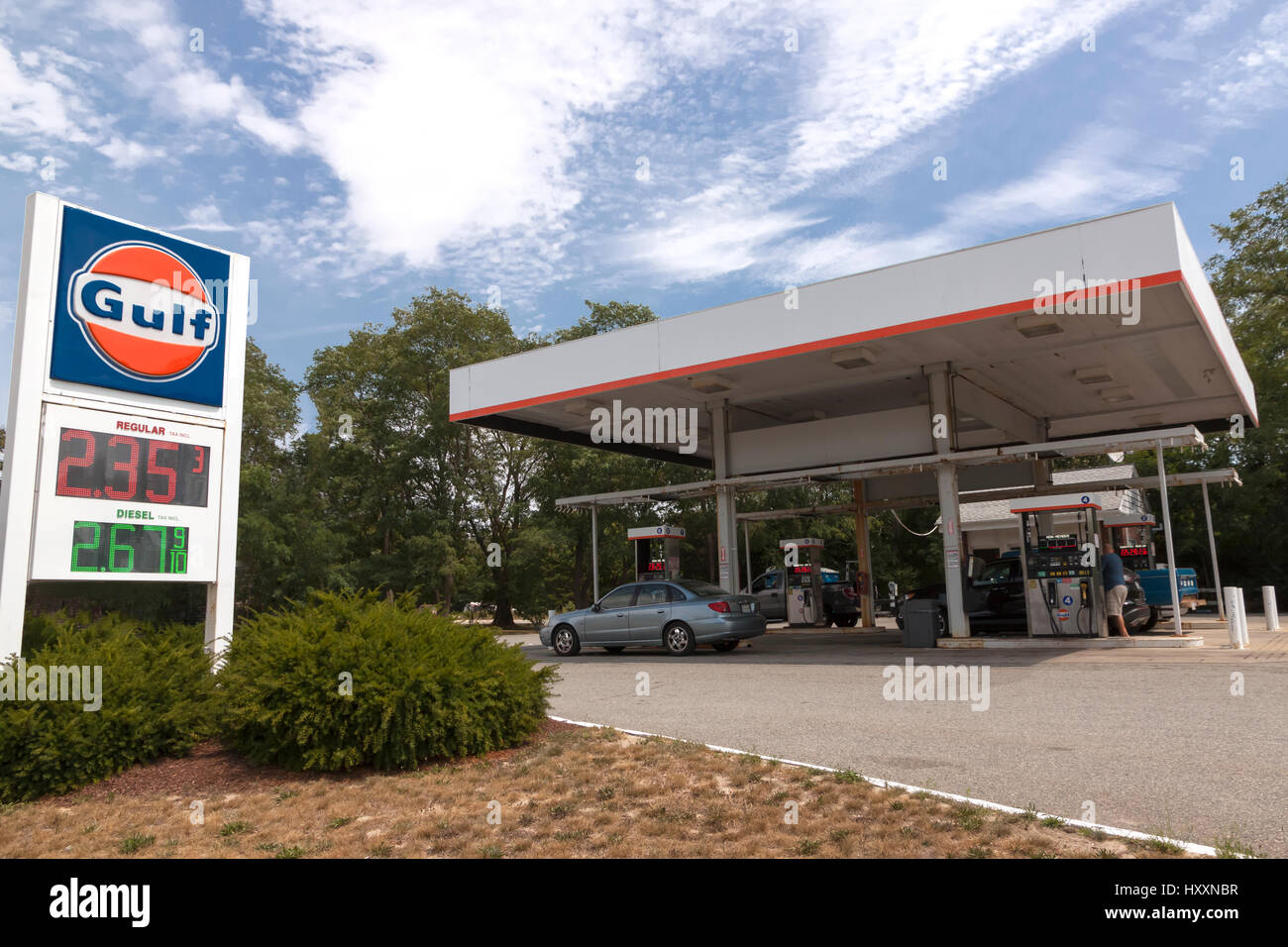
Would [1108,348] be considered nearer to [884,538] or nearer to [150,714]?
[150,714]

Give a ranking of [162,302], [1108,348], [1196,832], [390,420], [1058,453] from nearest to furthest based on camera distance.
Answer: [1196,832] → [162,302] → [1058,453] → [1108,348] → [390,420]

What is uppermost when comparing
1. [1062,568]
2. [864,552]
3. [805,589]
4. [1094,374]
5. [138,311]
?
[1094,374]

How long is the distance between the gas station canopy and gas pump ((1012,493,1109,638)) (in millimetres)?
2720

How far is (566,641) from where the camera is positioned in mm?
18984

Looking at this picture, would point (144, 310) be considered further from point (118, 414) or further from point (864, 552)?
point (864, 552)

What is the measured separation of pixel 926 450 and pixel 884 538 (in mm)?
25034

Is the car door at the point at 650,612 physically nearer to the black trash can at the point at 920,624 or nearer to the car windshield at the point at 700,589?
the car windshield at the point at 700,589

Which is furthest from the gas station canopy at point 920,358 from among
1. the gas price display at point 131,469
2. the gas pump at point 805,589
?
the gas price display at point 131,469

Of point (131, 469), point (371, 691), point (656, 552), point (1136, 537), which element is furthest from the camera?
point (1136, 537)

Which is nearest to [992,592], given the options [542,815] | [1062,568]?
[1062,568]

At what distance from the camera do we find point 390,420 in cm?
3962

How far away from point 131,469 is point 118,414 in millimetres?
520

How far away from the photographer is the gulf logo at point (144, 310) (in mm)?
8328
